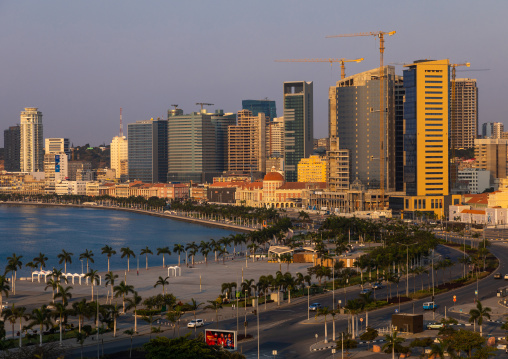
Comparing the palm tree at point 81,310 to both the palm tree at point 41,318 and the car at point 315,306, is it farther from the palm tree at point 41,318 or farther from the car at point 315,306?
the car at point 315,306

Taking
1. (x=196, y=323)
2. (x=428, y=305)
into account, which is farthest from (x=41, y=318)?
(x=428, y=305)

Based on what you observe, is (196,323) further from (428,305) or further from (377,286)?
(377,286)

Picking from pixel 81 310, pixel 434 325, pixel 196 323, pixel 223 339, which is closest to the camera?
pixel 223 339

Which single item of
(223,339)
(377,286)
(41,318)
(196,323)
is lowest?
(377,286)

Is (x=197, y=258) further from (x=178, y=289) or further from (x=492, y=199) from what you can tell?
(x=492, y=199)

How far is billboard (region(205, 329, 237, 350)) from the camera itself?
5750 centimetres

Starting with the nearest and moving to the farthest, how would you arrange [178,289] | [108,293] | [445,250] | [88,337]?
[88,337], [108,293], [178,289], [445,250]

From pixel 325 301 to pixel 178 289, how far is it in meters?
20.3

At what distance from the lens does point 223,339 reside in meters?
57.6

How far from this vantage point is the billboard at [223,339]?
5750 cm

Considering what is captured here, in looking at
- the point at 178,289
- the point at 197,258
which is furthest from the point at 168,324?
the point at 197,258

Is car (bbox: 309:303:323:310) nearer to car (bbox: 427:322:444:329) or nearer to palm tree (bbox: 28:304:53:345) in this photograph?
car (bbox: 427:322:444:329)

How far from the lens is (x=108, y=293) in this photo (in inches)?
3509

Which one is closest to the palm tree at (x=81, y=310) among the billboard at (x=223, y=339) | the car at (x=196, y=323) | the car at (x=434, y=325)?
the car at (x=196, y=323)
